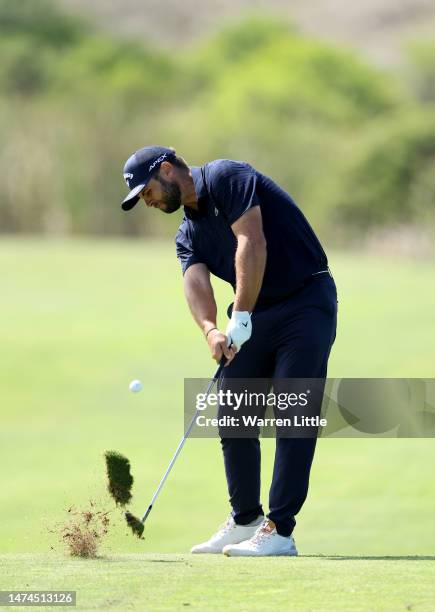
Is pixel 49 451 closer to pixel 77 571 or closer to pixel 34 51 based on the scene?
pixel 77 571

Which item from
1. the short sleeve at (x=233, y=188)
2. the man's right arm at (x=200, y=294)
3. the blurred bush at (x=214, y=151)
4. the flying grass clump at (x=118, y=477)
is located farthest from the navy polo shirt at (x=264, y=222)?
the blurred bush at (x=214, y=151)

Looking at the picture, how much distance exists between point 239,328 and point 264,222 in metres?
0.50

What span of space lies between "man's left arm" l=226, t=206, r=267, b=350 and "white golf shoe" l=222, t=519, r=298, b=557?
832mm

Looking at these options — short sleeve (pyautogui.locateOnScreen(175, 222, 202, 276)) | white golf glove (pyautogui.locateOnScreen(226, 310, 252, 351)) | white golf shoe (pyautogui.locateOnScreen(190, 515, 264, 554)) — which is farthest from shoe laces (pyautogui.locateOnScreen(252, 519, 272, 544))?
short sleeve (pyautogui.locateOnScreen(175, 222, 202, 276))

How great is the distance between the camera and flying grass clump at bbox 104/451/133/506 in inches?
225

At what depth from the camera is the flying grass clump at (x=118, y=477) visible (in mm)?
5727

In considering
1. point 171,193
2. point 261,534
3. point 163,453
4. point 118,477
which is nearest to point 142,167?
point 171,193

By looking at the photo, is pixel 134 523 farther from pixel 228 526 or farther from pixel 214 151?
pixel 214 151

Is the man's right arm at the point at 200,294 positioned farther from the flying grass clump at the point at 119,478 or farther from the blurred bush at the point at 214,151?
the blurred bush at the point at 214,151

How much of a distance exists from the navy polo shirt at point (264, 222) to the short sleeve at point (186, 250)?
8cm

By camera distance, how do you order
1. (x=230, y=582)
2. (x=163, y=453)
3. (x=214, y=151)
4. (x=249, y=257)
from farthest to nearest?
1. (x=214, y=151)
2. (x=163, y=453)
3. (x=249, y=257)
4. (x=230, y=582)

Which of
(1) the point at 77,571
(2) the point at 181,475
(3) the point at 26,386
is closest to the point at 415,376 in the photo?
(3) the point at 26,386

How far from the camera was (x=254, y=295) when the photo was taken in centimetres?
574

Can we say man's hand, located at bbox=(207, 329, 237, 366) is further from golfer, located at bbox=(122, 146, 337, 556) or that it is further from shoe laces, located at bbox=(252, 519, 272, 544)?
shoe laces, located at bbox=(252, 519, 272, 544)
